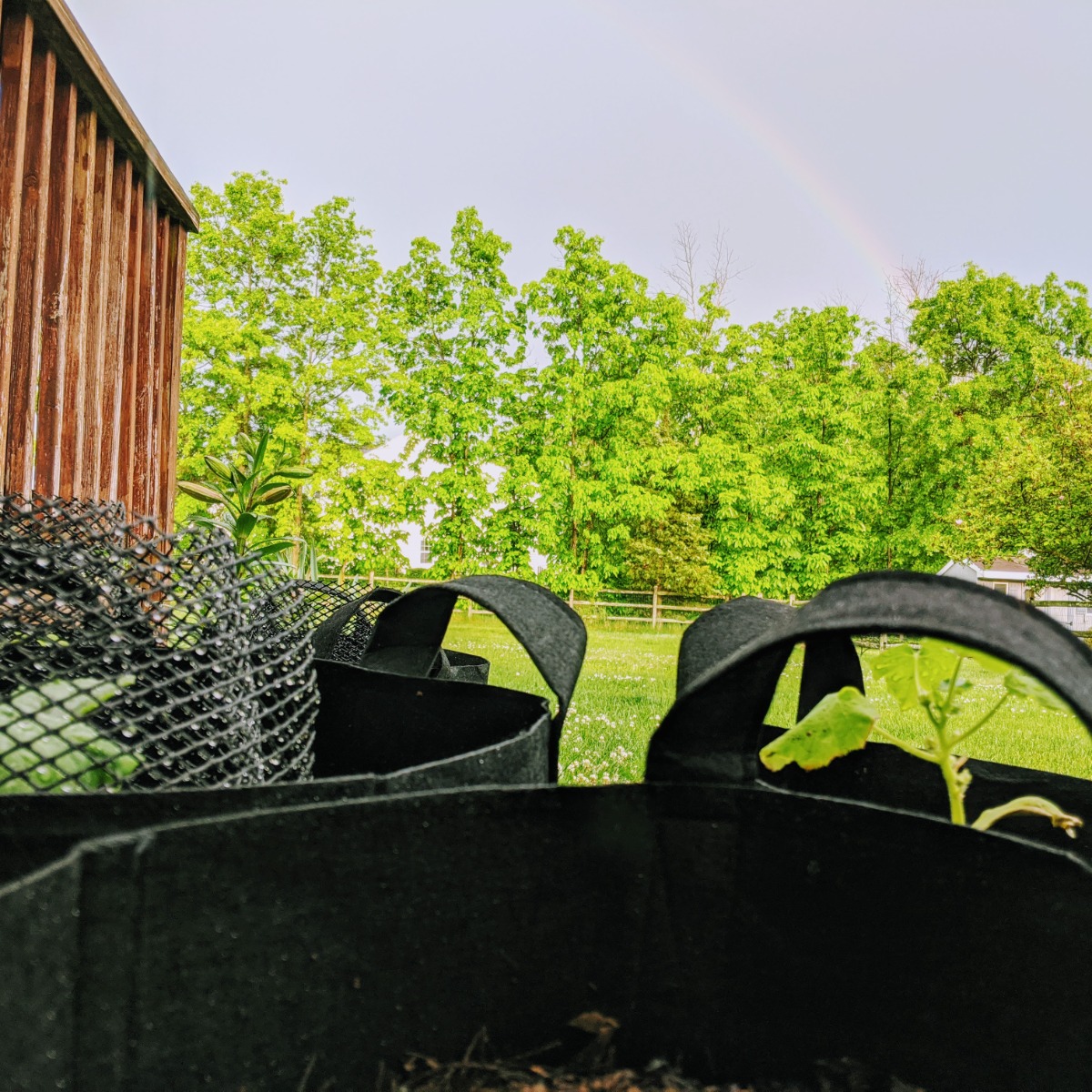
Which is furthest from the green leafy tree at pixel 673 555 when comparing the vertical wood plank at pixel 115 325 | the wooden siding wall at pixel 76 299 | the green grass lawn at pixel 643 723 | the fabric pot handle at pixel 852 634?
the fabric pot handle at pixel 852 634

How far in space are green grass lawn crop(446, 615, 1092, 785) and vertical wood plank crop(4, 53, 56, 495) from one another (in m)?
1.91

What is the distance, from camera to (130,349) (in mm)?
3090

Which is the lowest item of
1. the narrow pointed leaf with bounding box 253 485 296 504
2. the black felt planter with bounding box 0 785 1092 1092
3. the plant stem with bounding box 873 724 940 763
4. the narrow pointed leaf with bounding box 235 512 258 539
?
the black felt planter with bounding box 0 785 1092 1092

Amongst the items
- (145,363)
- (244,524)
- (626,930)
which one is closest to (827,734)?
(626,930)

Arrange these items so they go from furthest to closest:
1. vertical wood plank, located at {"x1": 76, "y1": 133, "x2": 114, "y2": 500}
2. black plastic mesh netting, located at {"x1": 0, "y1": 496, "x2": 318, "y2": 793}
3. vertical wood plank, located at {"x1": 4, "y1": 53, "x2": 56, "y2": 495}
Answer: vertical wood plank, located at {"x1": 76, "y1": 133, "x2": 114, "y2": 500}
vertical wood plank, located at {"x1": 4, "y1": 53, "x2": 56, "y2": 495}
black plastic mesh netting, located at {"x1": 0, "y1": 496, "x2": 318, "y2": 793}

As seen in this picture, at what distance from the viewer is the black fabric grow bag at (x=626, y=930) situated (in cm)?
27

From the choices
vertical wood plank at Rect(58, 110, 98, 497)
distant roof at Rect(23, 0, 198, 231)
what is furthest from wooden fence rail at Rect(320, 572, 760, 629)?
vertical wood plank at Rect(58, 110, 98, 497)

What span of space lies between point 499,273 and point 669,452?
6.56 meters

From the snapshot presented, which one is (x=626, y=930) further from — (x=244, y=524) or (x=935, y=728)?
(x=244, y=524)

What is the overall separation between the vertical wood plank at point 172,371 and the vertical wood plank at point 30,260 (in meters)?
1.14

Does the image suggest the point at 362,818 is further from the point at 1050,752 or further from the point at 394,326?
the point at 394,326

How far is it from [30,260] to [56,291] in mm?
154

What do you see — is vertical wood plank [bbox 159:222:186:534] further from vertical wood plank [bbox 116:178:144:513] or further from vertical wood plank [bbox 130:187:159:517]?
vertical wood plank [bbox 116:178:144:513]

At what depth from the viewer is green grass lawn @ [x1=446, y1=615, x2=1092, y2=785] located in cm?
297
